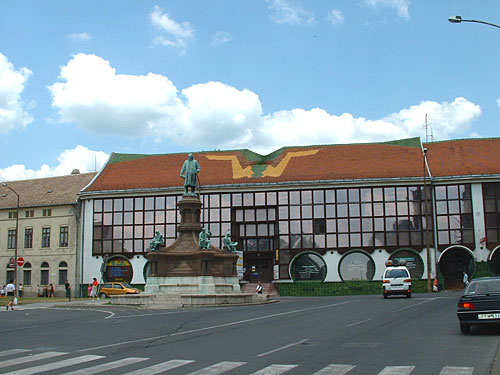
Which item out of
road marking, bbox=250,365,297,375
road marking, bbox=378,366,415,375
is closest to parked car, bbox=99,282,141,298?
road marking, bbox=250,365,297,375

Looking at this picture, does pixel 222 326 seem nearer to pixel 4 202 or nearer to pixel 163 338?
pixel 163 338

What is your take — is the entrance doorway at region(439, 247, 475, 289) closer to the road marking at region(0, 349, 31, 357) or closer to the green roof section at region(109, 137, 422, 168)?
the green roof section at region(109, 137, 422, 168)

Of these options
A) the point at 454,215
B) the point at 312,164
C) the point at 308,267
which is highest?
the point at 312,164

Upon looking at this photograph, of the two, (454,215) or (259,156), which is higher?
(259,156)

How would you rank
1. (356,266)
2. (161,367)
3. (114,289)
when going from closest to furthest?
(161,367) < (114,289) < (356,266)

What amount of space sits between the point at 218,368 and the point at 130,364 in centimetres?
165

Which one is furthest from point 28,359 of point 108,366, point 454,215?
point 454,215

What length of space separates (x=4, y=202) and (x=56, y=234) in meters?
7.49

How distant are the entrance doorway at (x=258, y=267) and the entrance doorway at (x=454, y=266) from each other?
1446cm

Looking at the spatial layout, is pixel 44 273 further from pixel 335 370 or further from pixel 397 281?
pixel 335 370

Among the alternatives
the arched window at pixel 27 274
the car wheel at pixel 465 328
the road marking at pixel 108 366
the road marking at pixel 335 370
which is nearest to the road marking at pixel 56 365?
the road marking at pixel 108 366

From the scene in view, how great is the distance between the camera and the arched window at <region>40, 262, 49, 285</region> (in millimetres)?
58094

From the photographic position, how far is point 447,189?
51688 millimetres

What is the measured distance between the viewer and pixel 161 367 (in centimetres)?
1030
